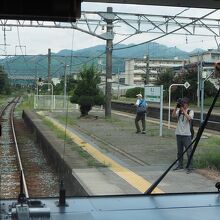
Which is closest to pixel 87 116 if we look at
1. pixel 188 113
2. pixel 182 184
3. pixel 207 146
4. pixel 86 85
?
pixel 86 85

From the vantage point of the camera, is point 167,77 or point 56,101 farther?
point 167,77

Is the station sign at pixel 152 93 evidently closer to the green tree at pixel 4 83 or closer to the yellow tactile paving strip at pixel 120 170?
the yellow tactile paving strip at pixel 120 170

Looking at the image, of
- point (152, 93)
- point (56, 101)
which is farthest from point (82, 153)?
point (152, 93)

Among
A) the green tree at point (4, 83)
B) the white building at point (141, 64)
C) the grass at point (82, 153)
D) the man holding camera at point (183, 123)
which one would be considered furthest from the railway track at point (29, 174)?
the green tree at point (4, 83)

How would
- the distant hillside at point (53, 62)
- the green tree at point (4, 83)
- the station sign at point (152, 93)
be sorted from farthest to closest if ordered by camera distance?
the station sign at point (152, 93)
the green tree at point (4, 83)
the distant hillside at point (53, 62)

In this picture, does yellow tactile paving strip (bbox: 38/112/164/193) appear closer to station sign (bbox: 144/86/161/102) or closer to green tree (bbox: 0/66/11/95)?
green tree (bbox: 0/66/11/95)

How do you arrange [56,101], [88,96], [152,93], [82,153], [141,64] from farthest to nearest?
[88,96]
[152,93]
[82,153]
[56,101]
[141,64]

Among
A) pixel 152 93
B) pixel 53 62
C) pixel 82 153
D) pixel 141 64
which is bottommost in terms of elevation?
pixel 82 153

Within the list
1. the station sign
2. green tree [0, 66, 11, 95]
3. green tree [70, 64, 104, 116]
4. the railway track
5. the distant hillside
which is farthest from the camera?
green tree [70, 64, 104, 116]

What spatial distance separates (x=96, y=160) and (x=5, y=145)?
267 inches

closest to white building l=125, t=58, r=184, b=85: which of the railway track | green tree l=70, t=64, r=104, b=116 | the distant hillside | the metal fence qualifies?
the metal fence

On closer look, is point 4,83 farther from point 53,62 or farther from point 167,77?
point 167,77

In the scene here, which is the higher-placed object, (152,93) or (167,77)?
(167,77)

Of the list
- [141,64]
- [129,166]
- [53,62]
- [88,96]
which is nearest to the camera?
[53,62]
